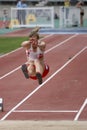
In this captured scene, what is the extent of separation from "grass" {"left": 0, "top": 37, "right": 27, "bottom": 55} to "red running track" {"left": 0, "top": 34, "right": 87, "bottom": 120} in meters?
1.38

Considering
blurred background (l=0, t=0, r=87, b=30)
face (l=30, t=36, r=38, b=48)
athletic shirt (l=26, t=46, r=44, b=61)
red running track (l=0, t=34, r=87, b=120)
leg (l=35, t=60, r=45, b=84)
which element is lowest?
blurred background (l=0, t=0, r=87, b=30)

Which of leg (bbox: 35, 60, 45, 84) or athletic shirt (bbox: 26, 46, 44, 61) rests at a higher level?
athletic shirt (bbox: 26, 46, 44, 61)

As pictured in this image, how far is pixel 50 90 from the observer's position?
16.5m

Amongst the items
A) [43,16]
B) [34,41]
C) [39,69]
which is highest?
[34,41]

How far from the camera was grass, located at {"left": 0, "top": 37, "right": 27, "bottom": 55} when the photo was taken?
26719 mm

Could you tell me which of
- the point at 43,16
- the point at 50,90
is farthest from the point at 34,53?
the point at 43,16

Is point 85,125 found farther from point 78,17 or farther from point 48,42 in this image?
point 78,17

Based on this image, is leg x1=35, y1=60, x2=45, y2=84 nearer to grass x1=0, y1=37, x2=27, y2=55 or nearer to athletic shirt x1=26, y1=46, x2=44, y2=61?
athletic shirt x1=26, y1=46, x2=44, y2=61

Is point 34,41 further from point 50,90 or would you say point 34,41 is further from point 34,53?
point 50,90

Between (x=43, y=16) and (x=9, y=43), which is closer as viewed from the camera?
(x=9, y=43)

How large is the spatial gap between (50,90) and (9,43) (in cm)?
1329

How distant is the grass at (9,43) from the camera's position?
87.7ft

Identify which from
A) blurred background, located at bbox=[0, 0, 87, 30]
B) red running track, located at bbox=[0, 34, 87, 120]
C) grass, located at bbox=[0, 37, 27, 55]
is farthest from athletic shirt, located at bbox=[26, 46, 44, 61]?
blurred background, located at bbox=[0, 0, 87, 30]

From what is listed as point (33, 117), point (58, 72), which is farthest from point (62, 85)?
point (33, 117)
